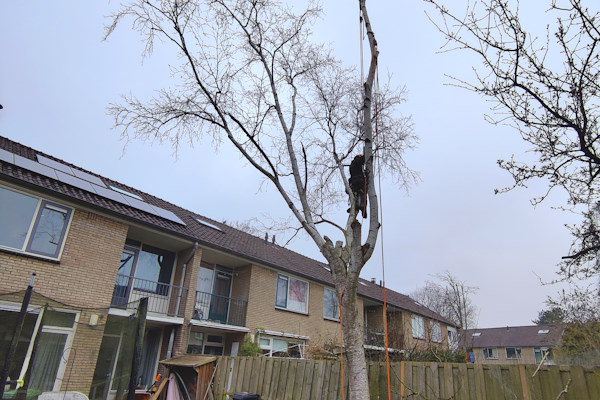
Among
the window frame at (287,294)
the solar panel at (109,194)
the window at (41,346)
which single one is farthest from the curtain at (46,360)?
the window frame at (287,294)

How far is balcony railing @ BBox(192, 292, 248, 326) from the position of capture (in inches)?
557

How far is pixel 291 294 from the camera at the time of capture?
16.8 m

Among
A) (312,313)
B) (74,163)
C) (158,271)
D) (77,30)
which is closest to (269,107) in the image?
(77,30)

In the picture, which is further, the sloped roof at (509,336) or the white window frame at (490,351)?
A: the white window frame at (490,351)

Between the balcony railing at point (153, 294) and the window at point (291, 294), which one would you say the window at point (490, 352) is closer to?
the window at point (291, 294)

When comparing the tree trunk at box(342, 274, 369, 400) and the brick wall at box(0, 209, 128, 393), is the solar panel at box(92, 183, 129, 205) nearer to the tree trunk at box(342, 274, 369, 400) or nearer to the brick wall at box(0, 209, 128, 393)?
the brick wall at box(0, 209, 128, 393)

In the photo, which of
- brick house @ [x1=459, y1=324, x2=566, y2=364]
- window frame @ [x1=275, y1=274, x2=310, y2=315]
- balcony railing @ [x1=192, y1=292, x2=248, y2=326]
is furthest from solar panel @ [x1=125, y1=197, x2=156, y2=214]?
brick house @ [x1=459, y1=324, x2=566, y2=364]

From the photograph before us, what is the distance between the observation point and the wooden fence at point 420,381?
365cm

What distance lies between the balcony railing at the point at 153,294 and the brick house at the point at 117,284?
0.04 metres

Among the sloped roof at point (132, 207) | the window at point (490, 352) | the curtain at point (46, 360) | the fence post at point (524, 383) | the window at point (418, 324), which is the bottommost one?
the curtain at point (46, 360)

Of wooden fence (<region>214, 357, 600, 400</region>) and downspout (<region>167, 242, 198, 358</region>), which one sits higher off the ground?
downspout (<region>167, 242, 198, 358</region>)

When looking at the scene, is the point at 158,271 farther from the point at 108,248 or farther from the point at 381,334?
the point at 381,334

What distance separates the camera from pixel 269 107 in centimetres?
766

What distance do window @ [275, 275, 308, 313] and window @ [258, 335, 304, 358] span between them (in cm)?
138
